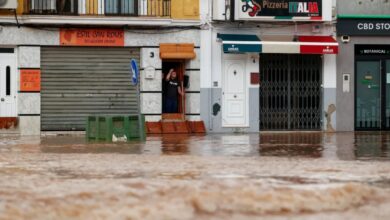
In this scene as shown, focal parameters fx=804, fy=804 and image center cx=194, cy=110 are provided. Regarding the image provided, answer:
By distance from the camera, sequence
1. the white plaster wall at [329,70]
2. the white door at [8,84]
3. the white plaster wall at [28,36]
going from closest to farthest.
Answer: the white plaster wall at [28,36] → the white door at [8,84] → the white plaster wall at [329,70]

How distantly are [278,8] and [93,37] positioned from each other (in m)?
6.09

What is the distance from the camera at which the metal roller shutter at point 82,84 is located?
26.0 meters

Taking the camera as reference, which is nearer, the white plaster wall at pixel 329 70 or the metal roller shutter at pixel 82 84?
the metal roller shutter at pixel 82 84

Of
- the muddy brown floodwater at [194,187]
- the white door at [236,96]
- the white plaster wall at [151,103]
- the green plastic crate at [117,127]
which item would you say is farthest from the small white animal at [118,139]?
the white door at [236,96]

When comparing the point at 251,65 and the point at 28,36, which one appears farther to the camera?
the point at 251,65

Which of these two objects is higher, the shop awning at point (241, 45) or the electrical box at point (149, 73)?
the shop awning at point (241, 45)

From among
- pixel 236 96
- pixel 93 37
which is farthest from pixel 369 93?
pixel 93 37

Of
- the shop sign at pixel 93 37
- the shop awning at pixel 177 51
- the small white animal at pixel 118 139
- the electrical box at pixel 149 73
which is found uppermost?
the shop sign at pixel 93 37

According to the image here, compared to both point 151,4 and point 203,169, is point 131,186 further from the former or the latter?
point 151,4

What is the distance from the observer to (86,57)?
26125mm

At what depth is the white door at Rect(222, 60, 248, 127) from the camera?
1051 inches

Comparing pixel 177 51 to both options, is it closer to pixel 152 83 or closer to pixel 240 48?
pixel 152 83

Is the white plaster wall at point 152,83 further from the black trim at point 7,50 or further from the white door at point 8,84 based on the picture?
the black trim at point 7,50

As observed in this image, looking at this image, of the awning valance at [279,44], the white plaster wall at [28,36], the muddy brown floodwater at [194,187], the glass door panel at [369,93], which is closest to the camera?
the muddy brown floodwater at [194,187]
